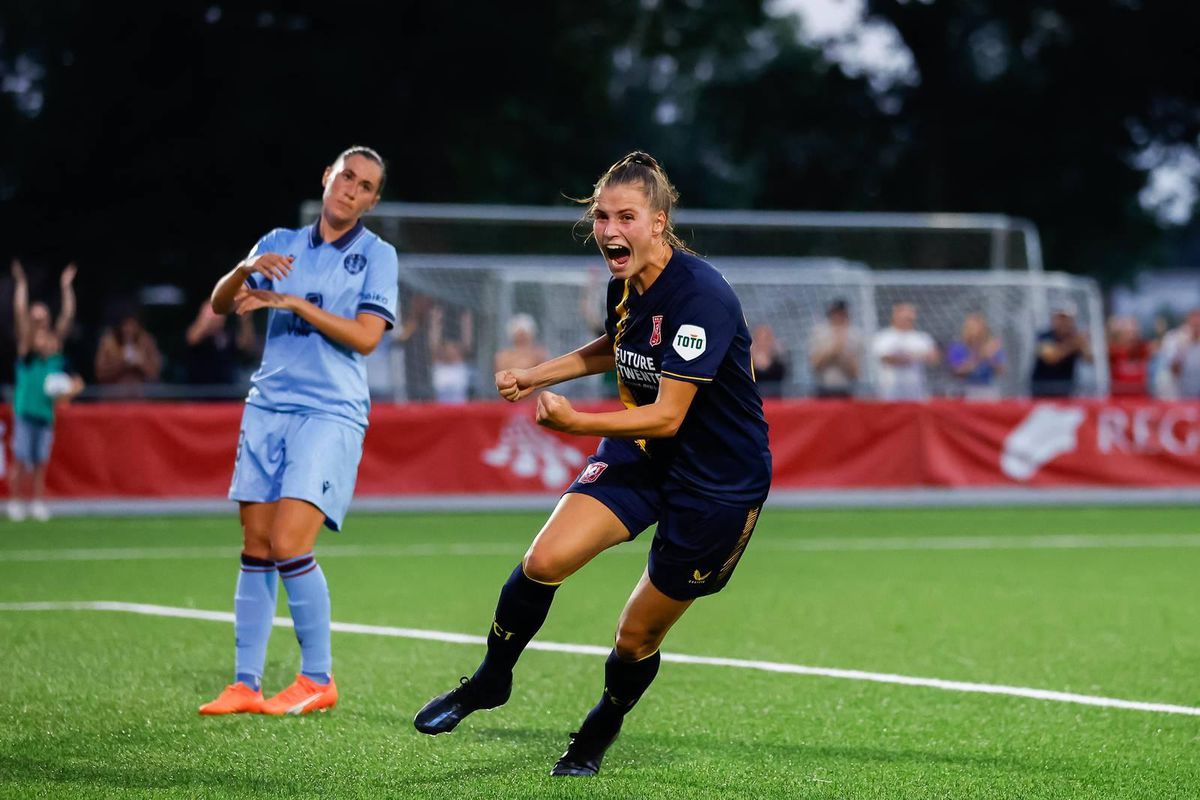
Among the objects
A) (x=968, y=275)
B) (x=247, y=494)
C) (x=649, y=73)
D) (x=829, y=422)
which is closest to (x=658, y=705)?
(x=247, y=494)

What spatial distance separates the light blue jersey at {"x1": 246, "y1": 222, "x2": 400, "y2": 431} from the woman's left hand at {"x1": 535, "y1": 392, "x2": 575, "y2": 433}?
6.91 ft

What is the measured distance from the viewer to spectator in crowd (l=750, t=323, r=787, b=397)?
1880 centimetres

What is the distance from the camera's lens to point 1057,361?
19766 millimetres

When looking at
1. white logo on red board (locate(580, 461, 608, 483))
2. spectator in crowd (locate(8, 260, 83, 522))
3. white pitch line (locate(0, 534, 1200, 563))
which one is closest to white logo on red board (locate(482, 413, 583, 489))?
white pitch line (locate(0, 534, 1200, 563))

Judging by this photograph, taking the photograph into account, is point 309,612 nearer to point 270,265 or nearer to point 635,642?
point 270,265

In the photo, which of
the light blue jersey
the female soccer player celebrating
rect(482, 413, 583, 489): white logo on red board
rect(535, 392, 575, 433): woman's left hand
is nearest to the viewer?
rect(535, 392, 575, 433): woman's left hand

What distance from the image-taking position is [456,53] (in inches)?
1284

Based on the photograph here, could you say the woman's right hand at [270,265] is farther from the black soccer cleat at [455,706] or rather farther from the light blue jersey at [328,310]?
the black soccer cleat at [455,706]

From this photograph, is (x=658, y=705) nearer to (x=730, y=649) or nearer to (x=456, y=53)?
(x=730, y=649)

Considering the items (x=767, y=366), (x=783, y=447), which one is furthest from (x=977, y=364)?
(x=783, y=447)

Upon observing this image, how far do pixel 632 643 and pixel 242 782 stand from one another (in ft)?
4.50

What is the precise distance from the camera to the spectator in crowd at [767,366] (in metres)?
18.8

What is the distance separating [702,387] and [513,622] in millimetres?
1050

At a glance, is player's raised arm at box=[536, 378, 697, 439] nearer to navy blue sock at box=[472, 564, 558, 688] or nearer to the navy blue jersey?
the navy blue jersey
